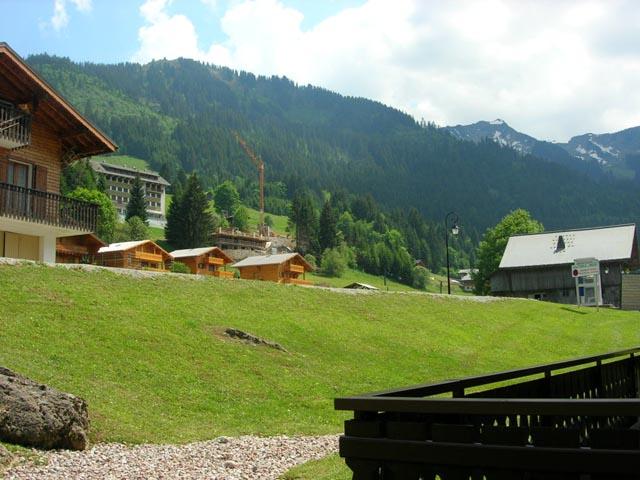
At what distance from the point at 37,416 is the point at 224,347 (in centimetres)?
1129

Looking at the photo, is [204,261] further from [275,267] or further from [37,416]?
[37,416]

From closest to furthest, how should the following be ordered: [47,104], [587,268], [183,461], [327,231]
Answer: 1. [183,461]
2. [47,104]
3. [587,268]
4. [327,231]

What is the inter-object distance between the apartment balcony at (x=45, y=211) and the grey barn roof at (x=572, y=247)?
2396 inches

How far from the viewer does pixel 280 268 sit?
218ft

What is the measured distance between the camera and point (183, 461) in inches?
495

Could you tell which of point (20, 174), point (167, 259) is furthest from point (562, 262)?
point (20, 174)

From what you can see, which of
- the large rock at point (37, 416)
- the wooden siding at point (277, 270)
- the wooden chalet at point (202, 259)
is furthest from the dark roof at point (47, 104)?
the wooden chalet at point (202, 259)

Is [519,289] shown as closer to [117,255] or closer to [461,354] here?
[117,255]

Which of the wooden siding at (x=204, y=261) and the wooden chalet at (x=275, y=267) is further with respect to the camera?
the wooden siding at (x=204, y=261)

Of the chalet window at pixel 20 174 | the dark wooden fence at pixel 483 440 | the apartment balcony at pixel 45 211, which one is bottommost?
the dark wooden fence at pixel 483 440

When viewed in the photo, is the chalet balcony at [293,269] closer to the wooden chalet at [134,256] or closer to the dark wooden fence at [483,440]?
the wooden chalet at [134,256]

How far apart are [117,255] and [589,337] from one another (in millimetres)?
62280

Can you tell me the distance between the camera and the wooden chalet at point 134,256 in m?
85.0

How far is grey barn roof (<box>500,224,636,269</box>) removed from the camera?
82.6 metres
